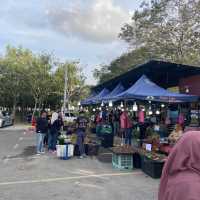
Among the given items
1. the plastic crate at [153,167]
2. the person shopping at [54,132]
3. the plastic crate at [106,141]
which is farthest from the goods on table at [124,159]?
the plastic crate at [106,141]

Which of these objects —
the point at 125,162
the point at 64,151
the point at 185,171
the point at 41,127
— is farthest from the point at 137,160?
the point at 185,171

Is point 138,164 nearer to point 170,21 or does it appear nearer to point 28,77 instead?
point 170,21

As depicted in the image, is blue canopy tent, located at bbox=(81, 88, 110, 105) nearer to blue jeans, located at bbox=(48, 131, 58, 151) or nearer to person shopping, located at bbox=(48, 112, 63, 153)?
person shopping, located at bbox=(48, 112, 63, 153)

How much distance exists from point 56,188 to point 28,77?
37.5m

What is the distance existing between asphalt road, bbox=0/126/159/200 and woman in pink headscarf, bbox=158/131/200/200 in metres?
5.75

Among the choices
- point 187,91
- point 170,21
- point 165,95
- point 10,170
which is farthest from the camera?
point 170,21

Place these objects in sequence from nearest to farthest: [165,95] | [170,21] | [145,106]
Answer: [165,95] → [145,106] → [170,21]

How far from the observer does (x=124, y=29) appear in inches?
1419

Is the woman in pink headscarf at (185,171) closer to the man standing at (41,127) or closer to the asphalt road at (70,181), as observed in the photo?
the asphalt road at (70,181)

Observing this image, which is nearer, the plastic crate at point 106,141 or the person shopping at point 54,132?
the person shopping at point 54,132

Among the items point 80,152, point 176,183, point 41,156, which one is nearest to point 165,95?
point 80,152

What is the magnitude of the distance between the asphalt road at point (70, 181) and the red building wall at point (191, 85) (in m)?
4.92

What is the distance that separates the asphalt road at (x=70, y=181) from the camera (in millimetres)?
7629

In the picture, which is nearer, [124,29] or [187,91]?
[187,91]
